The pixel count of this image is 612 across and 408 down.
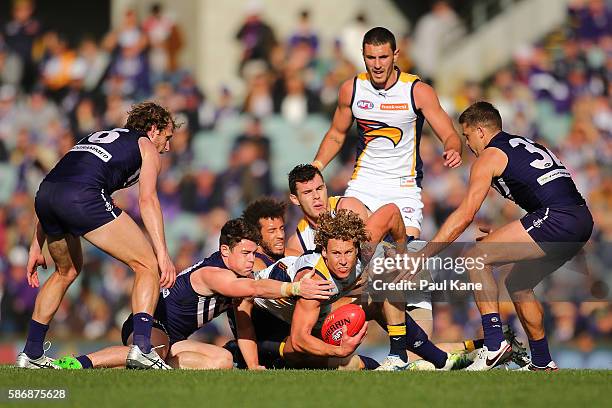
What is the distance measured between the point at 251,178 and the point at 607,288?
5470mm

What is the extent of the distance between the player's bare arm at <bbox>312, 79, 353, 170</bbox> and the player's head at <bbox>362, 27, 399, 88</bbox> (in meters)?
0.44

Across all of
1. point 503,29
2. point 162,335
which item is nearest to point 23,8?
point 503,29

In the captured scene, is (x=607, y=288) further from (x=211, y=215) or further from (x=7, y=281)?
(x=7, y=281)

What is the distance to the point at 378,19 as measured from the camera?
850 inches

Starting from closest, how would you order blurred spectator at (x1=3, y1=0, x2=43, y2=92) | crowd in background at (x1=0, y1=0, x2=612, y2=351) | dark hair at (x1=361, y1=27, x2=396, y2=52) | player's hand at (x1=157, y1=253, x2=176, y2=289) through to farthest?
player's hand at (x1=157, y1=253, x2=176, y2=289) → dark hair at (x1=361, y1=27, x2=396, y2=52) → crowd in background at (x1=0, y1=0, x2=612, y2=351) → blurred spectator at (x1=3, y1=0, x2=43, y2=92)

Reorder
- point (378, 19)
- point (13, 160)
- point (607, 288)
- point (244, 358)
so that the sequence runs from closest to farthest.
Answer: point (244, 358) → point (607, 288) → point (13, 160) → point (378, 19)

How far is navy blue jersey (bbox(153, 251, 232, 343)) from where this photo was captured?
10.5 meters

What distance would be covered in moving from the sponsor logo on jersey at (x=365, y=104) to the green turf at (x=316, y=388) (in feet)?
9.49

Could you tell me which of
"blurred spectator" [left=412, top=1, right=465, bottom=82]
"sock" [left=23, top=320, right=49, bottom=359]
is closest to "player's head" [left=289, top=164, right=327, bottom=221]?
"sock" [left=23, top=320, right=49, bottom=359]

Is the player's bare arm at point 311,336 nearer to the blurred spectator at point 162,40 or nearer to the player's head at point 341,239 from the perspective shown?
the player's head at point 341,239

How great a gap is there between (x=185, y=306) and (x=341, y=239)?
198 cm

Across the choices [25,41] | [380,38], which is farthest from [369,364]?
[25,41]

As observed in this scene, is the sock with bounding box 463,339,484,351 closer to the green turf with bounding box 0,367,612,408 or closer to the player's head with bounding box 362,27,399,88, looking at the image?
the green turf with bounding box 0,367,612,408

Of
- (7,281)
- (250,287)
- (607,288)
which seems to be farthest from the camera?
(7,281)
